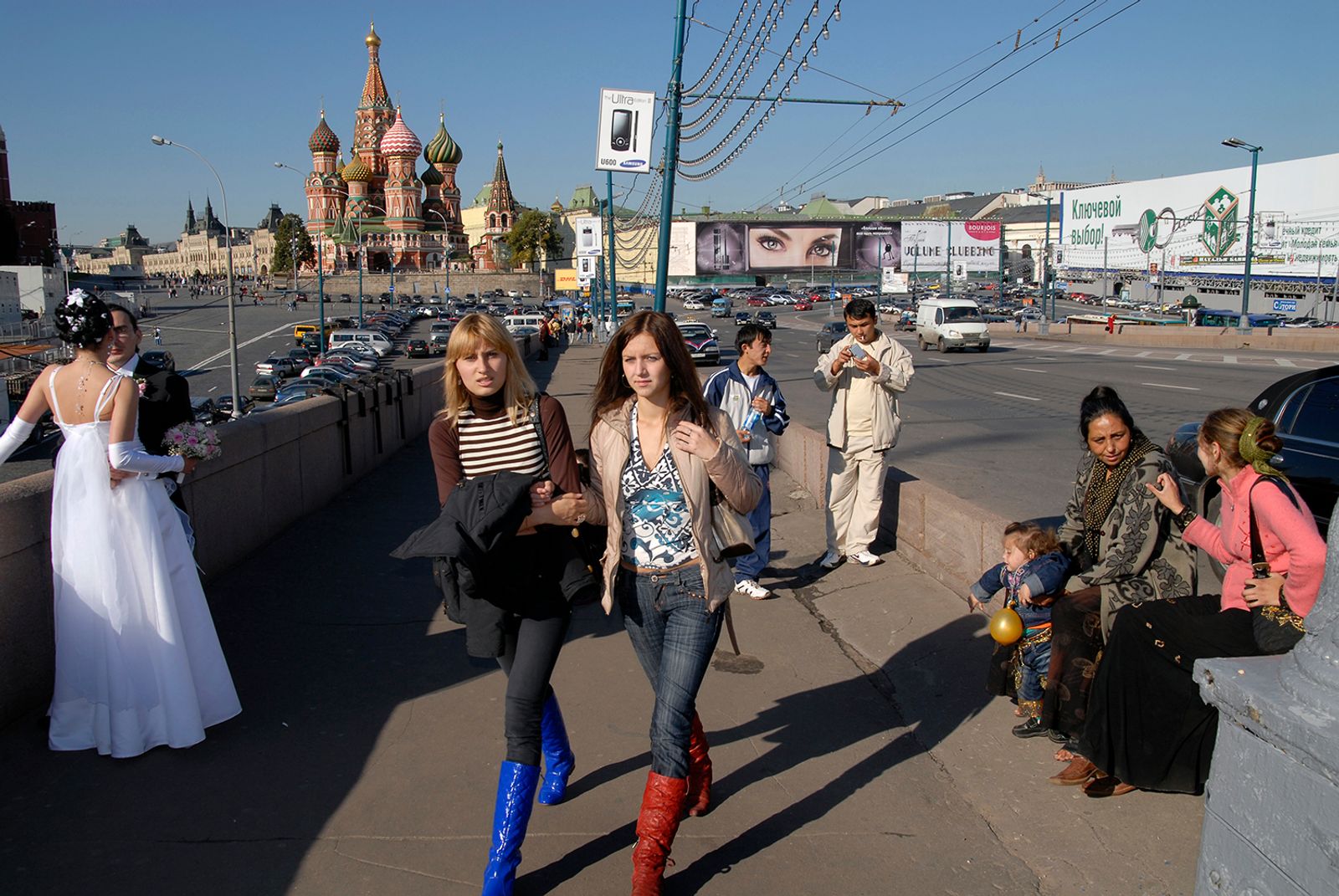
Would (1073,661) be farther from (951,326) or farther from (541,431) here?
(951,326)

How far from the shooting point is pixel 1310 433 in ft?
18.7

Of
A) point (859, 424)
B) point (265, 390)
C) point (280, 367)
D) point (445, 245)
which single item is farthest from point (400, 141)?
point (859, 424)

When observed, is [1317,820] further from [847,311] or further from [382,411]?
[382,411]

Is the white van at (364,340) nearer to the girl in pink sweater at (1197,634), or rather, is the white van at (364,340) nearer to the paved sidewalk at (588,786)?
the paved sidewalk at (588,786)

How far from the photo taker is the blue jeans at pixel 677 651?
128 inches

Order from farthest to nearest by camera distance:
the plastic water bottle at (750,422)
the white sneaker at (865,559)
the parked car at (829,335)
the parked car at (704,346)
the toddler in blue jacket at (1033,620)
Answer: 1. the parked car at (829,335)
2. the parked car at (704,346)
3. the white sneaker at (865,559)
4. the plastic water bottle at (750,422)
5. the toddler in blue jacket at (1033,620)

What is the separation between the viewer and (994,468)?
40.7 ft

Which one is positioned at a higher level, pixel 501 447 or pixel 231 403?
pixel 501 447

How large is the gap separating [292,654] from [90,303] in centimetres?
208

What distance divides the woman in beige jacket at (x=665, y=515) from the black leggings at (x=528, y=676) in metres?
0.22

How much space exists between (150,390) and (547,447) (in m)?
2.15

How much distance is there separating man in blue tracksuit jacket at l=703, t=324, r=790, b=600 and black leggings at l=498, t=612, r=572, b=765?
9.83 ft

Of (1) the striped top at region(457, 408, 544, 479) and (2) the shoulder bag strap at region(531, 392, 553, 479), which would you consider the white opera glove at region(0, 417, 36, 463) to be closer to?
(1) the striped top at region(457, 408, 544, 479)

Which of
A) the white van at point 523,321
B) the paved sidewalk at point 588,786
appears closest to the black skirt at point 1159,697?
the paved sidewalk at point 588,786
